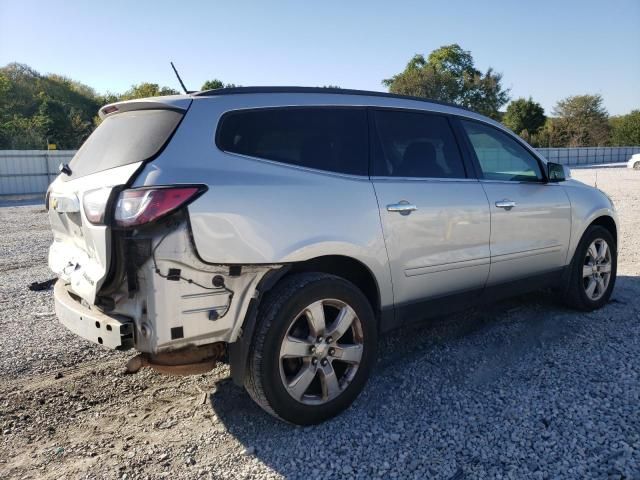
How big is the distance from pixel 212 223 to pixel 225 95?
82cm

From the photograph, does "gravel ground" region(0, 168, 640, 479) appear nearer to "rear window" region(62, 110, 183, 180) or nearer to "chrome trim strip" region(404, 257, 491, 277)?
"chrome trim strip" region(404, 257, 491, 277)

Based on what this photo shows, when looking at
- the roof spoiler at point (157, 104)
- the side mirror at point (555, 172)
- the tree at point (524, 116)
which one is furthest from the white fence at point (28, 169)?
the tree at point (524, 116)

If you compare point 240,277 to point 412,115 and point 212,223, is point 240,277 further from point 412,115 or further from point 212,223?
point 412,115

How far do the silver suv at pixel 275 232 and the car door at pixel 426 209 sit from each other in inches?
0.5

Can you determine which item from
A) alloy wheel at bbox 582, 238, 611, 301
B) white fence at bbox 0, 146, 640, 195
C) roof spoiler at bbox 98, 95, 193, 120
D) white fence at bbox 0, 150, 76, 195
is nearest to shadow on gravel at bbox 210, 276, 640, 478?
alloy wheel at bbox 582, 238, 611, 301

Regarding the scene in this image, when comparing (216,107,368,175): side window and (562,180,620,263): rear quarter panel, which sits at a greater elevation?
(216,107,368,175): side window

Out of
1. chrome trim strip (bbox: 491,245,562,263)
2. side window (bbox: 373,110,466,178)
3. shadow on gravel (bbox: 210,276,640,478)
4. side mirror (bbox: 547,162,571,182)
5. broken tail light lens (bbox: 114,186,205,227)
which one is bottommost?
shadow on gravel (bbox: 210,276,640,478)

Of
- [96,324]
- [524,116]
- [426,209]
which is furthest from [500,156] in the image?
[524,116]

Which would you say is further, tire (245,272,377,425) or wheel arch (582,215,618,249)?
wheel arch (582,215,618,249)

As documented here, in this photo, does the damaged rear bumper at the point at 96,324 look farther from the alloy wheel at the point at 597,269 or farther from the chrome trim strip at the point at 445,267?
the alloy wheel at the point at 597,269

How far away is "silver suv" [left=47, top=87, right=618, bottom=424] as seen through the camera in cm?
263

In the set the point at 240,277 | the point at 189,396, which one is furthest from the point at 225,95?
the point at 189,396

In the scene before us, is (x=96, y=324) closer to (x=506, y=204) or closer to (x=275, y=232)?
(x=275, y=232)

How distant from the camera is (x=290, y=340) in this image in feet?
9.73
